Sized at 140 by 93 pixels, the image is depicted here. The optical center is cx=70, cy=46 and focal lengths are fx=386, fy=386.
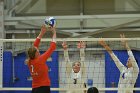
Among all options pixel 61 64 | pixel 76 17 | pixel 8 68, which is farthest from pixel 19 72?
pixel 76 17

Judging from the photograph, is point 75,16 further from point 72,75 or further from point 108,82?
point 72,75

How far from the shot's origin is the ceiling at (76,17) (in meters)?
12.5

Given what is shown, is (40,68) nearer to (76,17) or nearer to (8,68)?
(76,17)

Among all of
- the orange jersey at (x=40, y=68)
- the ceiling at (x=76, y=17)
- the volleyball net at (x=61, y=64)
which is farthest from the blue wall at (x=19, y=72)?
the orange jersey at (x=40, y=68)

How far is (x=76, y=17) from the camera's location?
12406 millimetres

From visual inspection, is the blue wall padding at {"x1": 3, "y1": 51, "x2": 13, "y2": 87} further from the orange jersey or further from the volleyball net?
the orange jersey

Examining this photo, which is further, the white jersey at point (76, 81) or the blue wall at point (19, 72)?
the blue wall at point (19, 72)

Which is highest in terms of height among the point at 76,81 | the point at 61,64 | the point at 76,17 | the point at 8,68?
the point at 76,17

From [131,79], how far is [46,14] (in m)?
5.67

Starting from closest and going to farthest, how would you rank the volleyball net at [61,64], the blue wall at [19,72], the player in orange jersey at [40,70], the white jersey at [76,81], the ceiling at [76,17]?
the player in orange jersey at [40,70], the white jersey at [76,81], the volleyball net at [61,64], the blue wall at [19,72], the ceiling at [76,17]

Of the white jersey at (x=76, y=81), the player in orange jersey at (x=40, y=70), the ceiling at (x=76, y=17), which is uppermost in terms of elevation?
the ceiling at (x=76, y=17)

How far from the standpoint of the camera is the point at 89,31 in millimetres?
12625

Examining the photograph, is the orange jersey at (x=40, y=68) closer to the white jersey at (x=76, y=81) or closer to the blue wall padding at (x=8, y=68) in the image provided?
the white jersey at (x=76, y=81)

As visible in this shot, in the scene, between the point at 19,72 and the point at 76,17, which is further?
the point at 19,72
